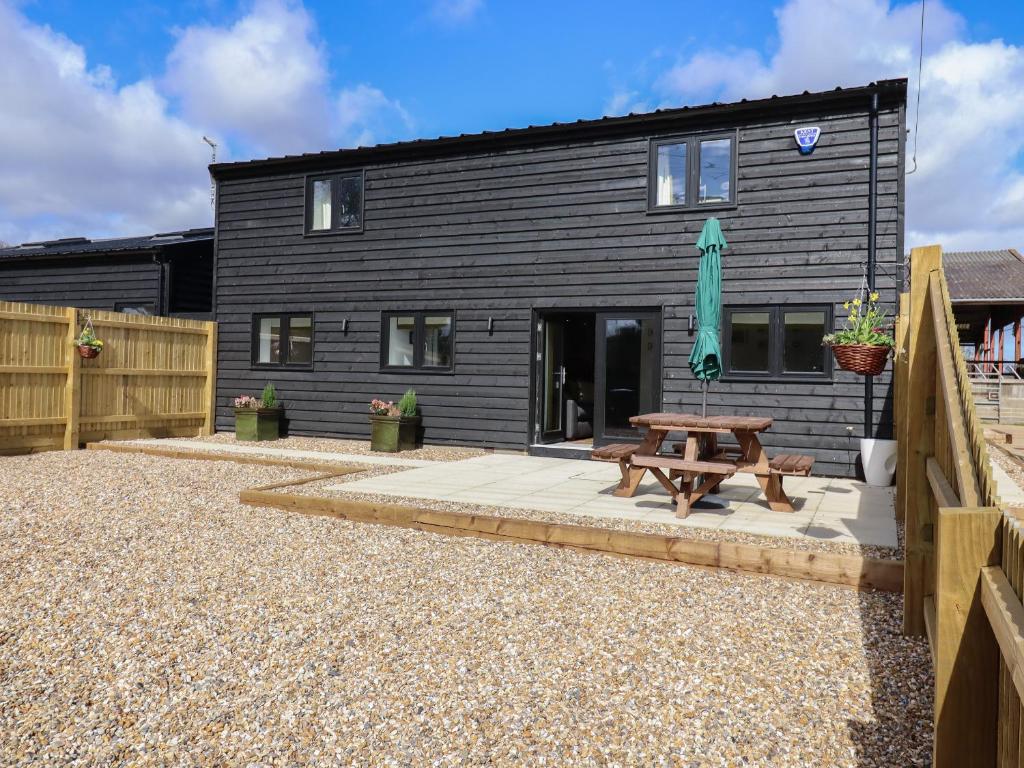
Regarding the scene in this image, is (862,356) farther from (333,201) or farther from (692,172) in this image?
(333,201)

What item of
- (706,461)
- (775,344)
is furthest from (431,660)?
(775,344)

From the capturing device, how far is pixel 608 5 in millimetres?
9539

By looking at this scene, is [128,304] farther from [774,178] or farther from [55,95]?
[55,95]

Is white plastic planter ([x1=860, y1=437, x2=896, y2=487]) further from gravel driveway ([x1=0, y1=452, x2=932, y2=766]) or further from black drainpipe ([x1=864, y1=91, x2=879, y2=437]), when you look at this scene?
gravel driveway ([x1=0, y1=452, x2=932, y2=766])

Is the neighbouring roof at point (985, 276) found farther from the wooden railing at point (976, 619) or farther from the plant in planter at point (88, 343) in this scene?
the wooden railing at point (976, 619)

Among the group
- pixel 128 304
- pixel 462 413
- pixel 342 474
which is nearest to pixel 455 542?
pixel 342 474

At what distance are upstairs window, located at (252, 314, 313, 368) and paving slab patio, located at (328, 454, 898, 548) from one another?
14.3 feet

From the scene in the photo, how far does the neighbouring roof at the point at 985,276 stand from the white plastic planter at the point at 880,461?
12.8 metres

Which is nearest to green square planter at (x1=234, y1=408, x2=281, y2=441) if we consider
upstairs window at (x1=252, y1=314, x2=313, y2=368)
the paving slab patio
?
upstairs window at (x1=252, y1=314, x2=313, y2=368)

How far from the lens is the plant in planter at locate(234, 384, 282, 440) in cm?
1102

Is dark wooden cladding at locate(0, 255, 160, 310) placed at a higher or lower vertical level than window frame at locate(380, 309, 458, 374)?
higher

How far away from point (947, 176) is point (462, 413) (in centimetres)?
12573

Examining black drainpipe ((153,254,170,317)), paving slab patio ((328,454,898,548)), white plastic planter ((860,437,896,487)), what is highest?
black drainpipe ((153,254,170,317))

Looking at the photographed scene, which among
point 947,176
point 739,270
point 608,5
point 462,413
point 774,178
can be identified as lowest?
point 462,413
